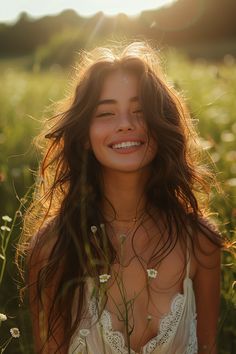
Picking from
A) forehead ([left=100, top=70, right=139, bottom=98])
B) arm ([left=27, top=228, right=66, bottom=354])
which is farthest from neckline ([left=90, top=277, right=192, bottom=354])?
forehead ([left=100, top=70, right=139, bottom=98])

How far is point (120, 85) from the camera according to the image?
2.11 m

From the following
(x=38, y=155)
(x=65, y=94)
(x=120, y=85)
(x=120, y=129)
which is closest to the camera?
(x=120, y=129)

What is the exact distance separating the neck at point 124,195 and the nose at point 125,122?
18cm

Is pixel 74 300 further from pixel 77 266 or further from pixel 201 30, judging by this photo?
pixel 201 30

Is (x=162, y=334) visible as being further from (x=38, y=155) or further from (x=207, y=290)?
(x=38, y=155)

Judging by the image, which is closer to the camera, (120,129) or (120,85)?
(120,129)

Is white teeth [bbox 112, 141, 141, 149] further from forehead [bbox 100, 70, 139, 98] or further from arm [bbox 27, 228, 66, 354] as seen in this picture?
arm [bbox 27, 228, 66, 354]

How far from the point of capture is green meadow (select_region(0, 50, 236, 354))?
2260mm

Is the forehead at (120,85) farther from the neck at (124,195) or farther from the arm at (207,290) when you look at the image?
the arm at (207,290)

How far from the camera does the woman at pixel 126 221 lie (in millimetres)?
2027

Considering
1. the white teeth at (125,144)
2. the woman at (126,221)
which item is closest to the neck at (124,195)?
the woman at (126,221)

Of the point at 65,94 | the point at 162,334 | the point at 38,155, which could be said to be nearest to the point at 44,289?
the point at 162,334

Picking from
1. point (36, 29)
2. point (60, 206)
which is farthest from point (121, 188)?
point (36, 29)

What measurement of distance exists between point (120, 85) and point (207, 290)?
679 mm
